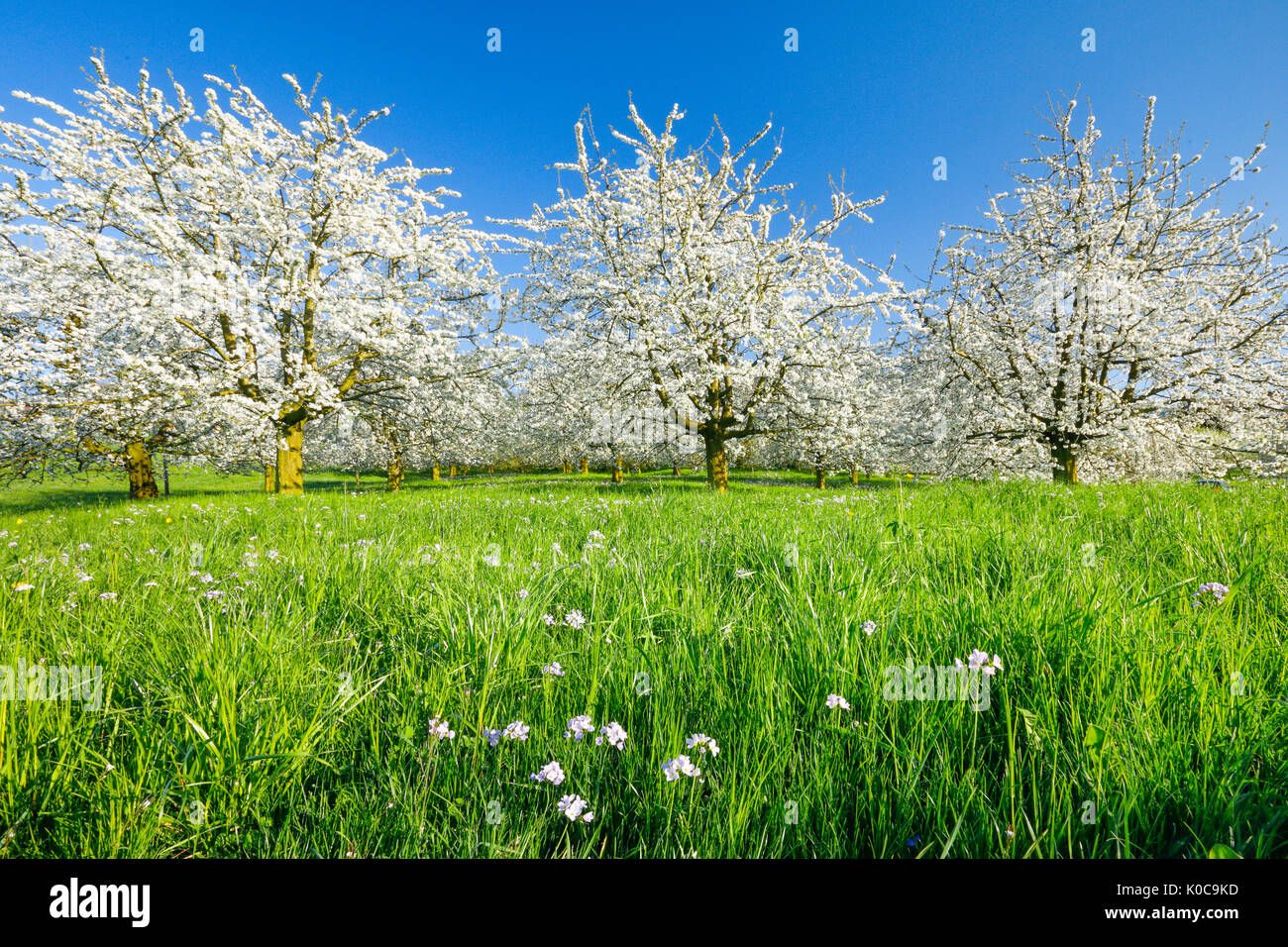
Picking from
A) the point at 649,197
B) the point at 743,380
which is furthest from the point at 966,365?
the point at 649,197

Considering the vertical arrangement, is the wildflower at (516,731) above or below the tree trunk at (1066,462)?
below

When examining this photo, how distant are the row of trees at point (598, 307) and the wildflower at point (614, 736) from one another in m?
11.0

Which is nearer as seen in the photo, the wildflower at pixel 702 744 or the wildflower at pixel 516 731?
the wildflower at pixel 702 744

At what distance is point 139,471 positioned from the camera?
15.8m

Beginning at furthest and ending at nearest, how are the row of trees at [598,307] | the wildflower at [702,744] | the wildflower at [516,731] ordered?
the row of trees at [598,307]
the wildflower at [516,731]
the wildflower at [702,744]

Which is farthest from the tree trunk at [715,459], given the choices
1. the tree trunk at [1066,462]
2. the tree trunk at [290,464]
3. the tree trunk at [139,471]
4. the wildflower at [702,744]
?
the tree trunk at [139,471]

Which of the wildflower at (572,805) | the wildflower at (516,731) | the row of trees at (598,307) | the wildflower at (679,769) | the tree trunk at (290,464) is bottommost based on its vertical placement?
the wildflower at (572,805)

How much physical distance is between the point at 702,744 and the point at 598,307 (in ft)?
45.9

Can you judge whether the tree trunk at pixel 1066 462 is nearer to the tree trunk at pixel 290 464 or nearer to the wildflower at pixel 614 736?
the wildflower at pixel 614 736

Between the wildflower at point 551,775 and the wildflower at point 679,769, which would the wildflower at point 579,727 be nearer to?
the wildflower at point 551,775

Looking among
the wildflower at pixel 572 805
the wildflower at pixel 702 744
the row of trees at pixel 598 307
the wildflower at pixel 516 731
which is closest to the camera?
the wildflower at pixel 572 805

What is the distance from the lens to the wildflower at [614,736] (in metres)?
1.33
